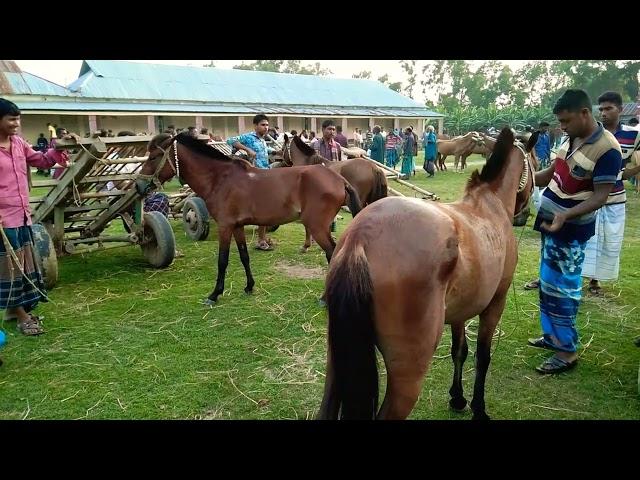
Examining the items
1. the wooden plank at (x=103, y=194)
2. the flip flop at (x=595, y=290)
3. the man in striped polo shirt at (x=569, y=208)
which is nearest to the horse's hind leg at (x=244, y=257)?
the wooden plank at (x=103, y=194)

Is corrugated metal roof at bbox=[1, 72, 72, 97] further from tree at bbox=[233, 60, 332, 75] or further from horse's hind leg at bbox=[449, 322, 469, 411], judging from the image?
tree at bbox=[233, 60, 332, 75]

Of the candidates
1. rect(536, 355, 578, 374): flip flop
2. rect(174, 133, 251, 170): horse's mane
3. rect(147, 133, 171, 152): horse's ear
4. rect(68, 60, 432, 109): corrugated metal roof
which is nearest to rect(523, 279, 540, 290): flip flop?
rect(536, 355, 578, 374): flip flop

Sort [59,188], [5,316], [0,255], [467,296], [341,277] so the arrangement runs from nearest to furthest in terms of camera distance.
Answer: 1. [341,277]
2. [467,296]
3. [0,255]
4. [5,316]
5. [59,188]

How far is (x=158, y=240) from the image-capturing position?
6426 mm

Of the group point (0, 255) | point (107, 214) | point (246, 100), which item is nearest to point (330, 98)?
point (246, 100)

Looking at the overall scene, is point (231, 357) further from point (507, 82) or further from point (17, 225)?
point (507, 82)

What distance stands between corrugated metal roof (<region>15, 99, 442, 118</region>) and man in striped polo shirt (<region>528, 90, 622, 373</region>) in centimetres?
2299

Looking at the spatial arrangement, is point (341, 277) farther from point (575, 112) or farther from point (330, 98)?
point (330, 98)

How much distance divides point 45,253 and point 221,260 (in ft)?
7.31

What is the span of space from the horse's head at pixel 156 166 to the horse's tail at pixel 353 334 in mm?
4387

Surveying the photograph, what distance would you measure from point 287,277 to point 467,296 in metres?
4.04

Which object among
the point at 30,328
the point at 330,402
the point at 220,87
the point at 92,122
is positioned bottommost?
the point at 30,328

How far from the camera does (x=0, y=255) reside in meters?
4.11

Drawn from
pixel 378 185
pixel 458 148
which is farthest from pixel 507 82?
pixel 378 185
